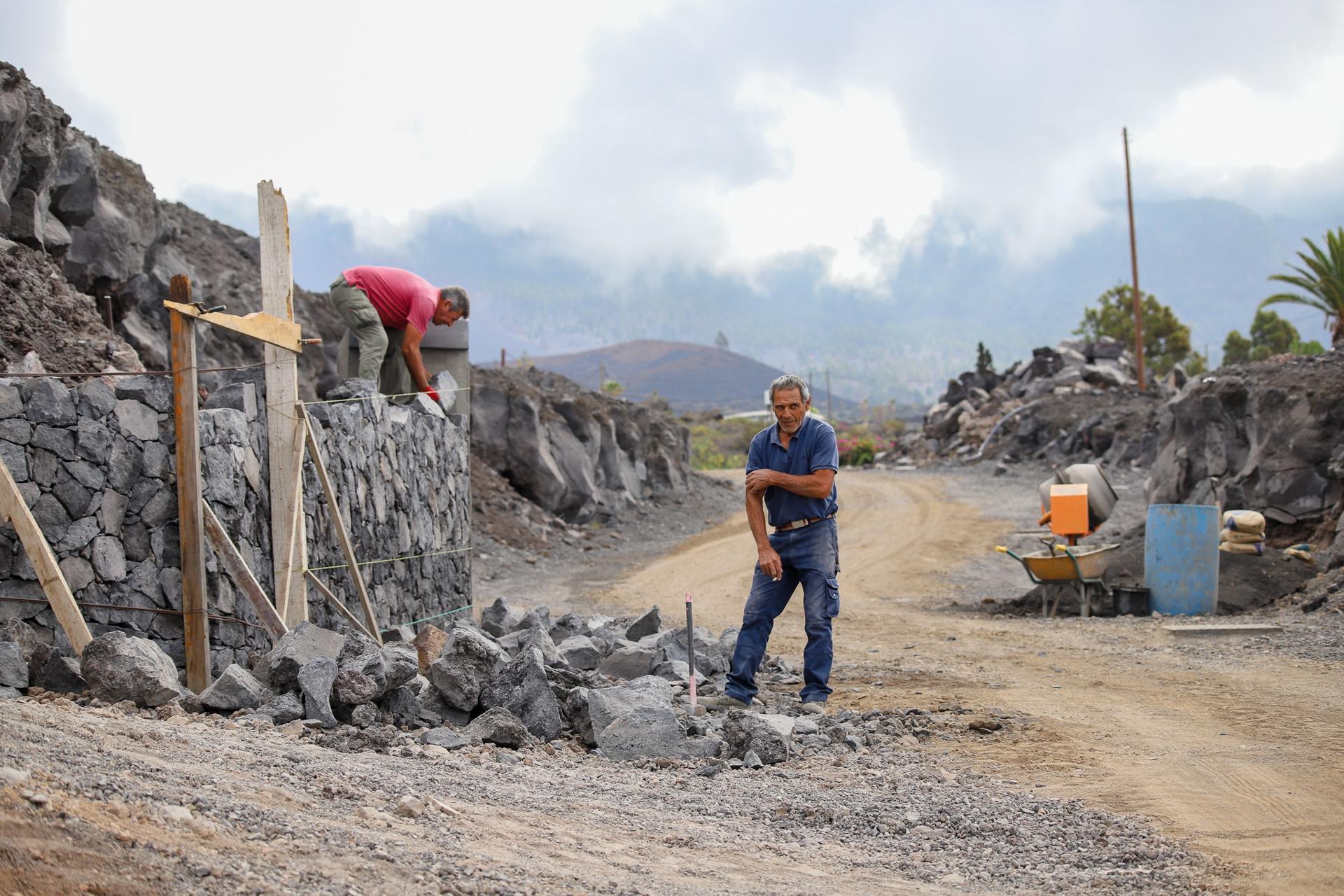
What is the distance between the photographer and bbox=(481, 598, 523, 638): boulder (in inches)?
360

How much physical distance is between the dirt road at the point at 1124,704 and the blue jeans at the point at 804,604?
2.20 ft

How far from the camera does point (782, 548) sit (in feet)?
22.3

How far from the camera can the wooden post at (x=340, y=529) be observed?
7930mm

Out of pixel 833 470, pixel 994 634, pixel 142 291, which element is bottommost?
pixel 994 634

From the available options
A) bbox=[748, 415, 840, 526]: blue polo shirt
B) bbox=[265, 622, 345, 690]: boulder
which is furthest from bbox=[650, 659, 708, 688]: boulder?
bbox=[265, 622, 345, 690]: boulder

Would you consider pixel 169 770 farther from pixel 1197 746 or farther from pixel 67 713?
pixel 1197 746

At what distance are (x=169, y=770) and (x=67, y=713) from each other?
113 centimetres

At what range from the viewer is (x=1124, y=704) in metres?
7.24

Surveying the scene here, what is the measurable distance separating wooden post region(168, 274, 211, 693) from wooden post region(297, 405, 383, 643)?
1.24 metres

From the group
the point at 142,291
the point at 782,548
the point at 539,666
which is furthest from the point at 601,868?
the point at 142,291

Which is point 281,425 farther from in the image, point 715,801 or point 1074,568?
point 1074,568

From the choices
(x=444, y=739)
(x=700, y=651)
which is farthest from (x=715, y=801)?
(x=700, y=651)

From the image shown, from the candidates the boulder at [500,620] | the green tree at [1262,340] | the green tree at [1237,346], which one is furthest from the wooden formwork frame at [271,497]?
the green tree at [1237,346]

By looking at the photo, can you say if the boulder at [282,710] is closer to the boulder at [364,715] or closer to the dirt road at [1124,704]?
the boulder at [364,715]
